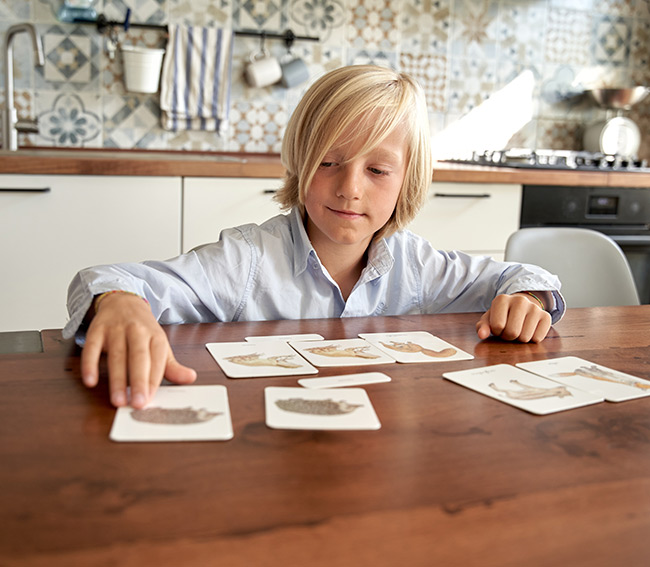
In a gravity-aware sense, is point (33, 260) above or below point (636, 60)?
below

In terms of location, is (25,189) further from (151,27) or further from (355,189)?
(355,189)

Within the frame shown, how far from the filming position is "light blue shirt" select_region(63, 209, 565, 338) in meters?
1.16

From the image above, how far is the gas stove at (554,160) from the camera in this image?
9.24 ft

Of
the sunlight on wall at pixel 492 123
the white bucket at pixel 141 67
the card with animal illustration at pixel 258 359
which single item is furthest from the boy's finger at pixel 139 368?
the sunlight on wall at pixel 492 123

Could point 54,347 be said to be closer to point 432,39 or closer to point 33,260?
point 33,260

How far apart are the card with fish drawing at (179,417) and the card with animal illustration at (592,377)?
412 millimetres

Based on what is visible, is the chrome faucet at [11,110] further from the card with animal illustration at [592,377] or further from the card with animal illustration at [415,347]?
the card with animal illustration at [592,377]

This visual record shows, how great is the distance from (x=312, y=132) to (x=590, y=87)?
2.50 m

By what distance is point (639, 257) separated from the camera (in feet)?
9.22

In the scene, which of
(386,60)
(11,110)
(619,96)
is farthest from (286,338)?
(619,96)

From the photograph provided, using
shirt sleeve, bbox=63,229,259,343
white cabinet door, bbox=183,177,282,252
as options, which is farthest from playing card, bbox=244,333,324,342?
white cabinet door, bbox=183,177,282,252

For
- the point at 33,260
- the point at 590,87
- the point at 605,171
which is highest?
the point at 590,87

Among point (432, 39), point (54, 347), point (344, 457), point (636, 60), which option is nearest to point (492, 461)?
point (344, 457)

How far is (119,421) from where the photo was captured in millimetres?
656
